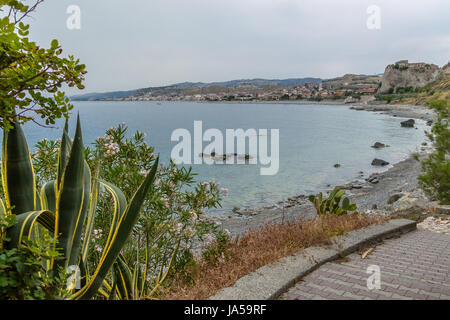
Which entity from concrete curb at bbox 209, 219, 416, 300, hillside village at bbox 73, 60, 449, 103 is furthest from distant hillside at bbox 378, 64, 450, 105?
concrete curb at bbox 209, 219, 416, 300

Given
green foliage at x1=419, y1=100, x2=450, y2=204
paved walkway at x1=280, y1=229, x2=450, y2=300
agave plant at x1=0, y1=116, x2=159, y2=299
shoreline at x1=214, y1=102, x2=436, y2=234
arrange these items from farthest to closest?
shoreline at x1=214, y1=102, x2=436, y2=234 → green foliage at x1=419, y1=100, x2=450, y2=204 → paved walkway at x1=280, y1=229, x2=450, y2=300 → agave plant at x1=0, y1=116, x2=159, y2=299

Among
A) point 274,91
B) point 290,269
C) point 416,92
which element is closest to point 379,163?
point 290,269

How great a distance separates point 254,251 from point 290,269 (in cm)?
64

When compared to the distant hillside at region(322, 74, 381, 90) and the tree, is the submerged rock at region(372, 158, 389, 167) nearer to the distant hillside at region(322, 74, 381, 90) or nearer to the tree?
the tree

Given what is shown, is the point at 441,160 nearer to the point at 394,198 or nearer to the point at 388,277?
the point at 388,277

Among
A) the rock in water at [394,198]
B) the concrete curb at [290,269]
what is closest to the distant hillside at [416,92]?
the rock in water at [394,198]

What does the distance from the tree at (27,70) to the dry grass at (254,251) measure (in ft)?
6.20

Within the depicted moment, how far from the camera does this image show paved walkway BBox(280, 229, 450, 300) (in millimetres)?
3049

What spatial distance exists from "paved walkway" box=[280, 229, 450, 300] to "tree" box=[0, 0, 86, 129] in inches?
96.5

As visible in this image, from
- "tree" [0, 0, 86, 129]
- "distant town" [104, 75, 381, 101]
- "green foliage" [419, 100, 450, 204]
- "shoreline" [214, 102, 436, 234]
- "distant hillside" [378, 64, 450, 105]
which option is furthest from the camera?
"distant town" [104, 75, 381, 101]

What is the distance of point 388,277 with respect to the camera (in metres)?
3.54

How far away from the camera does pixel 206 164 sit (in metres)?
28.1

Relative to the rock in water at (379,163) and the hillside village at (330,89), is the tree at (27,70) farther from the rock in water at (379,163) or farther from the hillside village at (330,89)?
the hillside village at (330,89)
